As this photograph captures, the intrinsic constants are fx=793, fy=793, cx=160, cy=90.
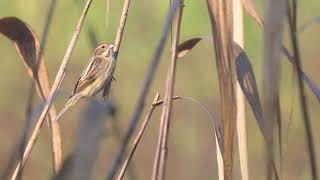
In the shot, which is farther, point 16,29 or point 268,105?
point 16,29

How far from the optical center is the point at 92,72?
159 cm

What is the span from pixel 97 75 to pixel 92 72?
4 cm

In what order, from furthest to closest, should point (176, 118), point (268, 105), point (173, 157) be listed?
point (176, 118), point (173, 157), point (268, 105)

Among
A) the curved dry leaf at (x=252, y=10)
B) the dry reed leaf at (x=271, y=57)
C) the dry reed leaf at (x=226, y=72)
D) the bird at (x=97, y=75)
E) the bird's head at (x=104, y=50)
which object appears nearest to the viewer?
the dry reed leaf at (x=271, y=57)

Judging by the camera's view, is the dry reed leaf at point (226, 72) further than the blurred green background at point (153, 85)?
No

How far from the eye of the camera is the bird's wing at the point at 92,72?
5.05 ft

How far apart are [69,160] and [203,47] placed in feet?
9.16

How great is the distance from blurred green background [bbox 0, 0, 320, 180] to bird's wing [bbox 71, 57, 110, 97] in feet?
4.13

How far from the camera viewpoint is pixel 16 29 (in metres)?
1.36

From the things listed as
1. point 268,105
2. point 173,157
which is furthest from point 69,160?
point 173,157

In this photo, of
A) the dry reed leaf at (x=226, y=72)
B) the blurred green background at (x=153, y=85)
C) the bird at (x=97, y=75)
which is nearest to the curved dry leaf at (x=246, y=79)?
the dry reed leaf at (x=226, y=72)

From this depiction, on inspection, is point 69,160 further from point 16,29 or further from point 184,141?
point 184,141

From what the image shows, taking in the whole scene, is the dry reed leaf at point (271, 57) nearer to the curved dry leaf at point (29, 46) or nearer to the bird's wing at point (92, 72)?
the curved dry leaf at point (29, 46)

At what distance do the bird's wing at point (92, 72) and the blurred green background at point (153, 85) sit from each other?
126 cm
